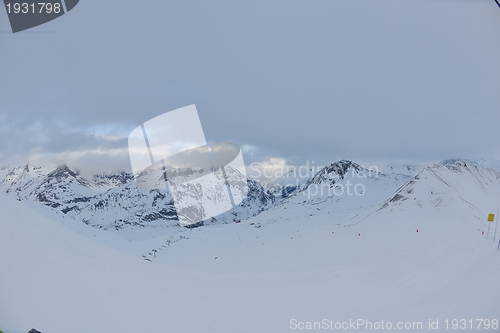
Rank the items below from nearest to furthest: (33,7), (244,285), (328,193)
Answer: (33,7) → (244,285) → (328,193)

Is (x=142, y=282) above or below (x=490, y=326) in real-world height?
above

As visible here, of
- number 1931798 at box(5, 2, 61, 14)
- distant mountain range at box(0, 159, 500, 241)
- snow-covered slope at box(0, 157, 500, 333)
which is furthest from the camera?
distant mountain range at box(0, 159, 500, 241)

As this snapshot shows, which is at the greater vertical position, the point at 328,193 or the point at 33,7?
the point at 33,7

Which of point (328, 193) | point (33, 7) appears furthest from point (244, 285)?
point (328, 193)

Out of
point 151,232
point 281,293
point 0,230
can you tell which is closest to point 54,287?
point 0,230

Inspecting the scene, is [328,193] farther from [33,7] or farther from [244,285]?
[33,7]

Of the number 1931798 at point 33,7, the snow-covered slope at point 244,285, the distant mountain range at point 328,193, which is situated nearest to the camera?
the snow-covered slope at point 244,285

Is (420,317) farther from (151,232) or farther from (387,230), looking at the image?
(151,232)

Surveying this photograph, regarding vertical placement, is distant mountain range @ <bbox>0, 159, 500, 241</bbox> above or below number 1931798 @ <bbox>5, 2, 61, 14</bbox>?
below

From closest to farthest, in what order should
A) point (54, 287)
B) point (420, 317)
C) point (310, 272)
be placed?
point (54, 287) < point (420, 317) < point (310, 272)

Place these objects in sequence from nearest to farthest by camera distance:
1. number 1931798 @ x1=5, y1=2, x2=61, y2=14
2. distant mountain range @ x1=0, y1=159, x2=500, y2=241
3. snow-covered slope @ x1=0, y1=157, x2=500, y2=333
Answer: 1. snow-covered slope @ x1=0, y1=157, x2=500, y2=333
2. number 1931798 @ x1=5, y1=2, x2=61, y2=14
3. distant mountain range @ x1=0, y1=159, x2=500, y2=241

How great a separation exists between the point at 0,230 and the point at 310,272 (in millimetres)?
7838

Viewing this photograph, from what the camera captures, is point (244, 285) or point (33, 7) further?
point (244, 285)

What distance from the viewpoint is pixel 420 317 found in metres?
5.28
